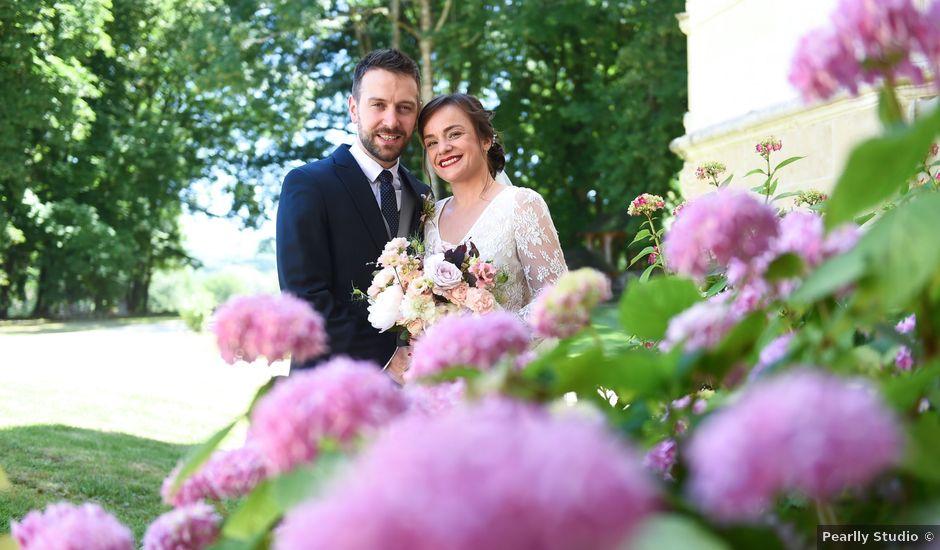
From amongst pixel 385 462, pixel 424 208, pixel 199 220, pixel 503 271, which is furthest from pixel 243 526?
pixel 199 220

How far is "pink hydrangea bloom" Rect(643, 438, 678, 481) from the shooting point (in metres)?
0.94

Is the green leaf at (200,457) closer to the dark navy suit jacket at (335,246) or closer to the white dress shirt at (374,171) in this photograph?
the dark navy suit jacket at (335,246)

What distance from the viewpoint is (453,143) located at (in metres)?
3.80

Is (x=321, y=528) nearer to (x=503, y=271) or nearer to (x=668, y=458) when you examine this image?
(x=668, y=458)

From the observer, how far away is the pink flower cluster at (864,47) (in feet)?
2.47

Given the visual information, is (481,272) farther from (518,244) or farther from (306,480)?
(306,480)

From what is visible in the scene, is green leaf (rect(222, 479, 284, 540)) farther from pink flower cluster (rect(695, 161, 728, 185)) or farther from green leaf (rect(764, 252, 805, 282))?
pink flower cluster (rect(695, 161, 728, 185))

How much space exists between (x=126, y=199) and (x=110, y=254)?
6.91 ft

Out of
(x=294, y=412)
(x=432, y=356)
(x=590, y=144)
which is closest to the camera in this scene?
(x=294, y=412)

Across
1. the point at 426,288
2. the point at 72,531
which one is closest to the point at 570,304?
the point at 72,531

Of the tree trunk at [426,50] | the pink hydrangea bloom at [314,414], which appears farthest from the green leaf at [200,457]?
the tree trunk at [426,50]

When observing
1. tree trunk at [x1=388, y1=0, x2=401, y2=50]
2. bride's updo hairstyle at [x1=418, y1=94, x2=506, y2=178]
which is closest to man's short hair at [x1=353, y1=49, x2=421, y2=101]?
bride's updo hairstyle at [x1=418, y1=94, x2=506, y2=178]

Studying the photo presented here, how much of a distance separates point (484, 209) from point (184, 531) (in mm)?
2939

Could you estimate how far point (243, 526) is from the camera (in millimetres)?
775
